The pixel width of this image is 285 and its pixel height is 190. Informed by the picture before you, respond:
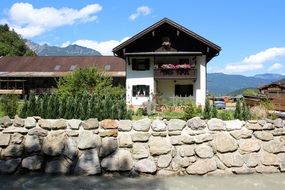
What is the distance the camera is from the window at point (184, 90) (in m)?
37.0

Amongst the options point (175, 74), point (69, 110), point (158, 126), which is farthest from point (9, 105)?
point (175, 74)

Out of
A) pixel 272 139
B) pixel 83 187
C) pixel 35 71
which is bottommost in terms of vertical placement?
pixel 83 187

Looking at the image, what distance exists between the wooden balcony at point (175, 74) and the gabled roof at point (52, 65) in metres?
10.9

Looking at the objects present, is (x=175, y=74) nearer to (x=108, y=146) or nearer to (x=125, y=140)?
(x=125, y=140)

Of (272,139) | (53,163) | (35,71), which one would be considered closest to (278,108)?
(272,139)

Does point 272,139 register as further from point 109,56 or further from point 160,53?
point 109,56

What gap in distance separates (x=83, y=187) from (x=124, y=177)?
964mm

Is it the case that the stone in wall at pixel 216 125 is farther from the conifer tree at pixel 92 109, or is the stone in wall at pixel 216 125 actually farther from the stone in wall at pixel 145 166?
the conifer tree at pixel 92 109

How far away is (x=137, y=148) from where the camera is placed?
784cm

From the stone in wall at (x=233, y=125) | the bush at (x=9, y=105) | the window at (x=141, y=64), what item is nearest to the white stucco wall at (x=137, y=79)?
the window at (x=141, y=64)

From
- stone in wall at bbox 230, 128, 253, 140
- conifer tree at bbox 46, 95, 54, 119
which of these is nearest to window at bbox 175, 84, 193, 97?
conifer tree at bbox 46, 95, 54, 119

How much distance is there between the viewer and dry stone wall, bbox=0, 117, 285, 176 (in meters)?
7.71

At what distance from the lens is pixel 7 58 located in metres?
54.0

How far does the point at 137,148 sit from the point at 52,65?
4482 centimetres
